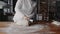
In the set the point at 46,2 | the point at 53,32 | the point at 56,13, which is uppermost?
the point at 46,2

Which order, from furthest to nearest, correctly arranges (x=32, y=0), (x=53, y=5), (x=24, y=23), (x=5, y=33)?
(x=53, y=5), (x=32, y=0), (x=24, y=23), (x=5, y=33)

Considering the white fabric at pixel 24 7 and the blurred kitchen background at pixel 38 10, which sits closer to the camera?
the white fabric at pixel 24 7

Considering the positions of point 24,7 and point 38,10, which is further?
point 38,10

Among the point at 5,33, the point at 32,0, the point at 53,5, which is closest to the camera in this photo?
the point at 5,33

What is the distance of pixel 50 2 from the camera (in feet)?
7.88

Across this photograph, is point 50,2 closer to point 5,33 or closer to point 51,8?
point 51,8

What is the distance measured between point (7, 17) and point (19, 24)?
62 centimetres

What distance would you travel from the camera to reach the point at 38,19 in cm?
234

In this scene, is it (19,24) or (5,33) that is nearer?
(5,33)

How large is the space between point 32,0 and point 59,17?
1.76 ft

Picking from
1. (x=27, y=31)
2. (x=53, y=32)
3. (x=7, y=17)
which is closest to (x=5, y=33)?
(x=27, y=31)

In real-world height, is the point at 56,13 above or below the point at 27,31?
above

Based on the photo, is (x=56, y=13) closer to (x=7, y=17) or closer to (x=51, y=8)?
(x=51, y=8)

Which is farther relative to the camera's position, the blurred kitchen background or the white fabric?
the blurred kitchen background
